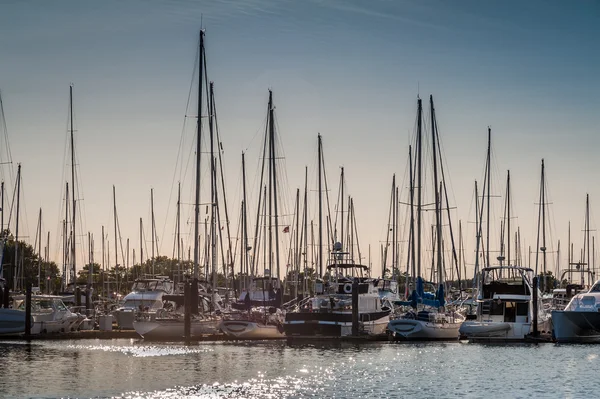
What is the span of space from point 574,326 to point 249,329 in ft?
72.3

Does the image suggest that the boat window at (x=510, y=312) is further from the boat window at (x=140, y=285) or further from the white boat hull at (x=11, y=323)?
the white boat hull at (x=11, y=323)

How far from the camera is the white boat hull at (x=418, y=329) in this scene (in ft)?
229

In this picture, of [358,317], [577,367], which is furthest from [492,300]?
[577,367]

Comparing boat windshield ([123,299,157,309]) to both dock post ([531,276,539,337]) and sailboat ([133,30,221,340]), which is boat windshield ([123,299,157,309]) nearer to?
sailboat ([133,30,221,340])

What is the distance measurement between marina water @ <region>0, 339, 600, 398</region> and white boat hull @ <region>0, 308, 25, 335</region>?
2306 millimetres

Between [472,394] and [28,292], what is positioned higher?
[28,292]

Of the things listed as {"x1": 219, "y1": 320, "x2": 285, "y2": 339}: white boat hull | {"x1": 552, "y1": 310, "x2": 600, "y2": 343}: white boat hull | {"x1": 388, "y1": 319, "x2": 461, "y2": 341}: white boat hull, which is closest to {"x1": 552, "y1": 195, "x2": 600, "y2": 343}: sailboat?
{"x1": 552, "y1": 310, "x2": 600, "y2": 343}: white boat hull

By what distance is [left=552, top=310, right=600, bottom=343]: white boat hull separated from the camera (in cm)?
6794

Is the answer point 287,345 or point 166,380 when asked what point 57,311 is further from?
point 166,380

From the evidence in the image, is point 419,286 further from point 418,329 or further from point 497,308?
point 497,308

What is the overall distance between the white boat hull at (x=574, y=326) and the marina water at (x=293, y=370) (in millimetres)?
696

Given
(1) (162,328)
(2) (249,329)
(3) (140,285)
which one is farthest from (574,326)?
(3) (140,285)

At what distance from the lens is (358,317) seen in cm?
6962

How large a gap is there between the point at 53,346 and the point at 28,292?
13.4 ft
